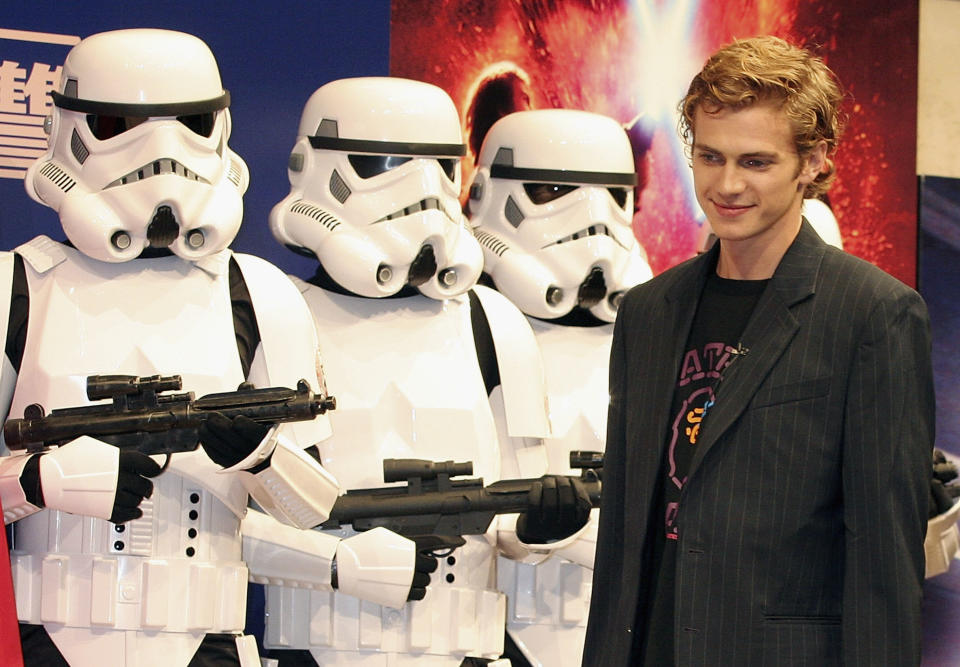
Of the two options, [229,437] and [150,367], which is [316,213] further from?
[229,437]

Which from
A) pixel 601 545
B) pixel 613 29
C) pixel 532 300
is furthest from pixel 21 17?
pixel 601 545

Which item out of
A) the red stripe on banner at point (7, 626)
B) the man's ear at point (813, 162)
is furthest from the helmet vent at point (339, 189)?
the man's ear at point (813, 162)

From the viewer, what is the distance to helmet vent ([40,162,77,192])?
3.33 metres

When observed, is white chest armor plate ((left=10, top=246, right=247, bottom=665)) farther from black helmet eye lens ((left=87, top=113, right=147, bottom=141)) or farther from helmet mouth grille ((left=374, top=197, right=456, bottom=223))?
helmet mouth grille ((left=374, top=197, right=456, bottom=223))

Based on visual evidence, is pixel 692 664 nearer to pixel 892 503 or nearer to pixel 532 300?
pixel 892 503

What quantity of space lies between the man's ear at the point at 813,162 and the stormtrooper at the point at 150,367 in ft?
4.73

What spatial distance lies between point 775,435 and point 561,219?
2.39 meters

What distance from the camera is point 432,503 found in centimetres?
351

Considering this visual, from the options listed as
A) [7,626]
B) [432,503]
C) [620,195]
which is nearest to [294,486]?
[432,503]

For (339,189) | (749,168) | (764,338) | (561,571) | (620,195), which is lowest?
(561,571)

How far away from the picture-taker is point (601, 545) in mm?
2166

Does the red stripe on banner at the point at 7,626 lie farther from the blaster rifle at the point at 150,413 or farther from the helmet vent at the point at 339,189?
the helmet vent at the point at 339,189

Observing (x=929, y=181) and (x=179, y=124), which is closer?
(x=179, y=124)

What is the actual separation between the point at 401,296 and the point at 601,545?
72.2 inches
